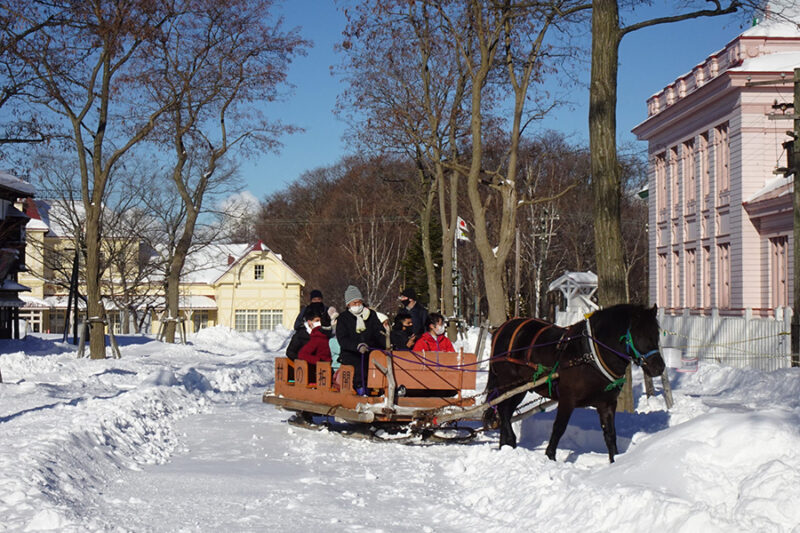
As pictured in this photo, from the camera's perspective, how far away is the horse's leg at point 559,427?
9914mm

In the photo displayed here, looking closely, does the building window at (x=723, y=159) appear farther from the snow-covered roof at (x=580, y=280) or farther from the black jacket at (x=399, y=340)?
the black jacket at (x=399, y=340)

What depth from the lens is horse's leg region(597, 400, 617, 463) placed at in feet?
31.5

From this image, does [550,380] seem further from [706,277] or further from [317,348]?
[706,277]

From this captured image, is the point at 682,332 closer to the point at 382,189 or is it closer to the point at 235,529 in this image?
the point at 235,529

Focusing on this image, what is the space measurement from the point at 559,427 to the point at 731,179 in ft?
94.0

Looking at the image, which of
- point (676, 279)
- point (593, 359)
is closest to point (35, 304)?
point (676, 279)

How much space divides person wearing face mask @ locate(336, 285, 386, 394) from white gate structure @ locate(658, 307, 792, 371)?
10444 mm

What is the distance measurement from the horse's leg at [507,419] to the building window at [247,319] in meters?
69.0

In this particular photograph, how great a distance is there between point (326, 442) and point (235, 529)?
203 inches

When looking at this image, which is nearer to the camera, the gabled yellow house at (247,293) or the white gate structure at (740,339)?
the white gate structure at (740,339)

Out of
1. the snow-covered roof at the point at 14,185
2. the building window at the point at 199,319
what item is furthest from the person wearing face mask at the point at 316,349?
the building window at the point at 199,319

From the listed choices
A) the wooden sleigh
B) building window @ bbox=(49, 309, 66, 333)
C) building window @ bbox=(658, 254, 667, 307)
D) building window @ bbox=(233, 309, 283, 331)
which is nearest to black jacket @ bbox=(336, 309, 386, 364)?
the wooden sleigh

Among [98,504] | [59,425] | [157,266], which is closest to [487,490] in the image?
[98,504]

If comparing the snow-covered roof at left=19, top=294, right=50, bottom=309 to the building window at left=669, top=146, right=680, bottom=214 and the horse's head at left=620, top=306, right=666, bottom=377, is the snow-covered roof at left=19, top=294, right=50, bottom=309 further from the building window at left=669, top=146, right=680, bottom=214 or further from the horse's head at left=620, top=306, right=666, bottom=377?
the horse's head at left=620, top=306, right=666, bottom=377
